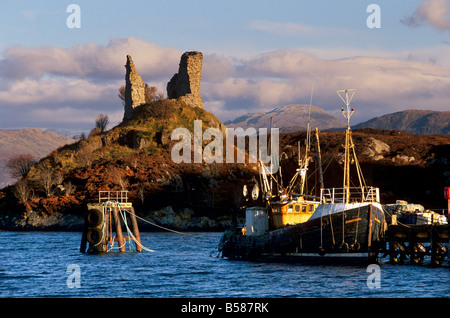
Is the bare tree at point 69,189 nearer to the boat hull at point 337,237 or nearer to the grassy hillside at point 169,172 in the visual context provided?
the grassy hillside at point 169,172

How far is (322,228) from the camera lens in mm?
55562

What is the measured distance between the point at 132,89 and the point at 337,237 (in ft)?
398

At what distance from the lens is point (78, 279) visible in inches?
2013

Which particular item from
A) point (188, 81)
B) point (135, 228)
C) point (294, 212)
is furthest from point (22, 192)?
point (294, 212)

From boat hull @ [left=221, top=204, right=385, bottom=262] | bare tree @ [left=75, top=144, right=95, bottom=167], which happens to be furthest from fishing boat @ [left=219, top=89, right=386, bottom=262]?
bare tree @ [left=75, top=144, right=95, bottom=167]

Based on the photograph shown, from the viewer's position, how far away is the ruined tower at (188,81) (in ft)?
539

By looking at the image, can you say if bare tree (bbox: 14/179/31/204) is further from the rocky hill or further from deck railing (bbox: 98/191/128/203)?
deck railing (bbox: 98/191/128/203)

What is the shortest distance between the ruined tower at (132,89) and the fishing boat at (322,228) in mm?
107545

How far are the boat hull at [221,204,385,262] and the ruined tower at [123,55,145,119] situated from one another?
4453 inches

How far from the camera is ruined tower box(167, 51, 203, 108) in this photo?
164 meters
